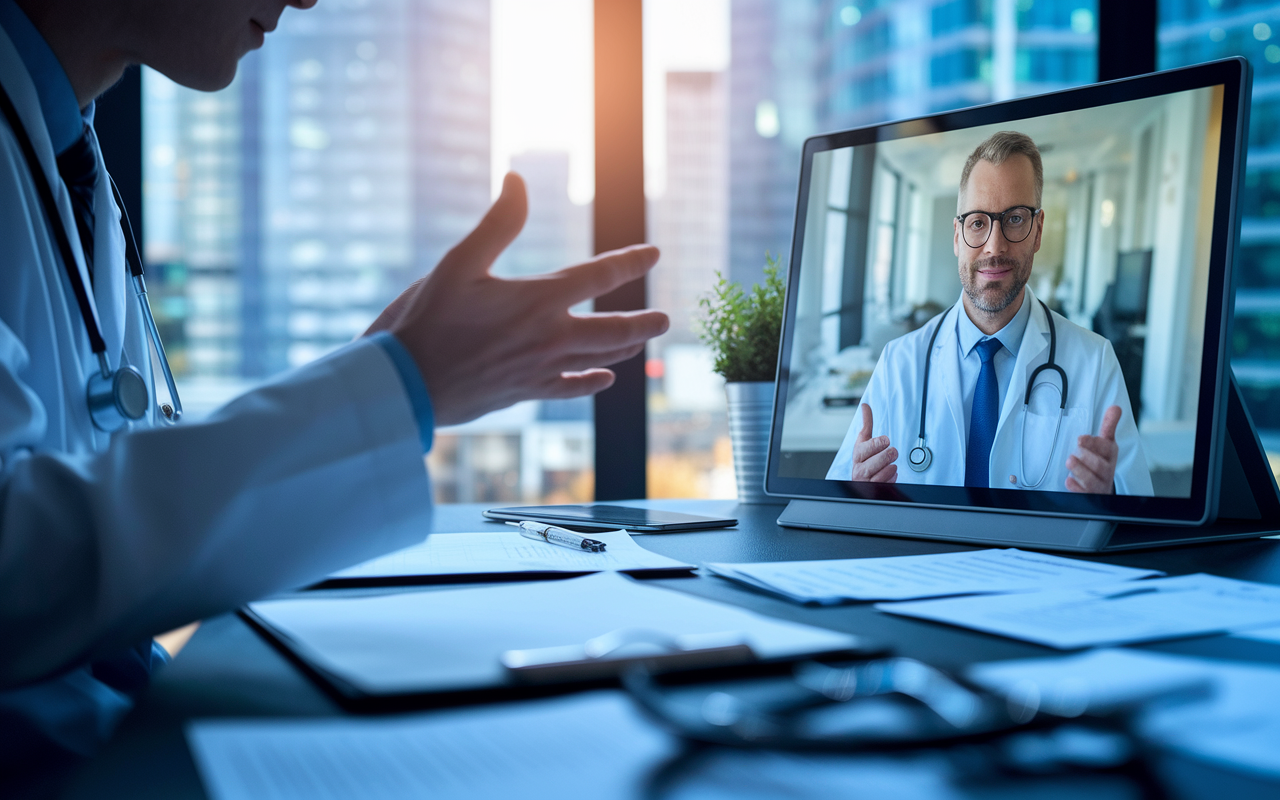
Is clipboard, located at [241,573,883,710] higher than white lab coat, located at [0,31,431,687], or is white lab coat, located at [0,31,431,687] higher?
white lab coat, located at [0,31,431,687]

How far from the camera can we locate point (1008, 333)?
1.02 meters

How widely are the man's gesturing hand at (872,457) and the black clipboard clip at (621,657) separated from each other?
25.7 inches

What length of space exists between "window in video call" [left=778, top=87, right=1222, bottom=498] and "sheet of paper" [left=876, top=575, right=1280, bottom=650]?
0.21 metres

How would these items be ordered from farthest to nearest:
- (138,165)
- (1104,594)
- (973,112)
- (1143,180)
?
(138,165), (973,112), (1143,180), (1104,594)

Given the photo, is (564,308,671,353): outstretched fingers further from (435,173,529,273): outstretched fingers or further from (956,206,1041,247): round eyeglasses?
(956,206,1041,247): round eyeglasses

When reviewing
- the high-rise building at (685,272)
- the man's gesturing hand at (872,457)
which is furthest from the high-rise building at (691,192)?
the man's gesturing hand at (872,457)

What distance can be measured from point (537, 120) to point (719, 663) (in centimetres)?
200

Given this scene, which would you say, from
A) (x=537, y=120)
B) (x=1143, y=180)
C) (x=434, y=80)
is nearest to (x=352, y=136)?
(x=434, y=80)

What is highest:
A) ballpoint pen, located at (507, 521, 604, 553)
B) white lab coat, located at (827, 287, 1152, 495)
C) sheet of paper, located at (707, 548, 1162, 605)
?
white lab coat, located at (827, 287, 1152, 495)

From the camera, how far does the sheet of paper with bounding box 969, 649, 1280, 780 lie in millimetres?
367

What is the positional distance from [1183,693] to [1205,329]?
2.23 feet

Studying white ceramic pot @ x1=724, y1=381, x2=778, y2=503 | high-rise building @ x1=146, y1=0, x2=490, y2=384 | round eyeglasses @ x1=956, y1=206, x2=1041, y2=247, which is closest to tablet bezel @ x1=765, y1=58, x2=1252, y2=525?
round eyeglasses @ x1=956, y1=206, x2=1041, y2=247

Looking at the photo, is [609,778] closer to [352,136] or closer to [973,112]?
[973,112]

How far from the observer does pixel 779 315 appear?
1.54 m
